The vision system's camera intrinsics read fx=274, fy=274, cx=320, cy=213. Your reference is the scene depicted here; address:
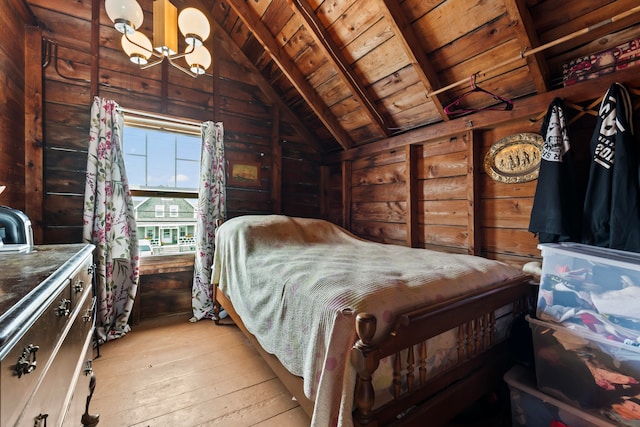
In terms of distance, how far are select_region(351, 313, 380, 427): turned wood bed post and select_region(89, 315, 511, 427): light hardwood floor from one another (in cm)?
70

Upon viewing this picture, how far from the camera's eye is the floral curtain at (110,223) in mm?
2232

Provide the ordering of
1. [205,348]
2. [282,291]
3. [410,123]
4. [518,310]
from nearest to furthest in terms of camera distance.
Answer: [282,291] → [518,310] → [205,348] → [410,123]

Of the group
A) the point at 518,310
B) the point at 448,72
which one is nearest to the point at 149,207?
the point at 448,72

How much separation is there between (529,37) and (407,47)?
0.67 m

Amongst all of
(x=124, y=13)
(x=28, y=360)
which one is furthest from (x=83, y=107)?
(x=28, y=360)

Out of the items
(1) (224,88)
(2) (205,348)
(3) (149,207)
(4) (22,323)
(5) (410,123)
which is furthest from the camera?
(1) (224,88)

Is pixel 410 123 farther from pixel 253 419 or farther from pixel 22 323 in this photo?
pixel 22 323

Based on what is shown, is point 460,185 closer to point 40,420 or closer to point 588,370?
point 588,370

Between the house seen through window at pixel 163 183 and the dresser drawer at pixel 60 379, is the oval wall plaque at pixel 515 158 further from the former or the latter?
the house seen through window at pixel 163 183

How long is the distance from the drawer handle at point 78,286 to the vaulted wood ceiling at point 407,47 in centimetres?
215

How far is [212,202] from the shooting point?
2744 mm

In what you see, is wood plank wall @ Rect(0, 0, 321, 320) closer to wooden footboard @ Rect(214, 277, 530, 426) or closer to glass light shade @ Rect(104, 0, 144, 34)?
glass light shade @ Rect(104, 0, 144, 34)

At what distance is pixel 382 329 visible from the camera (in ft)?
3.18

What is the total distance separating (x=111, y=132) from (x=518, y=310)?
3.21 meters
